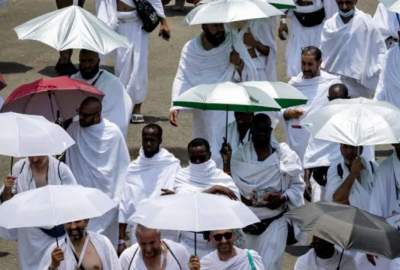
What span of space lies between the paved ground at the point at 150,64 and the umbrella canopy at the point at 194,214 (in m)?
5.61

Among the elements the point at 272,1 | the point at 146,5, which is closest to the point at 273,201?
the point at 272,1

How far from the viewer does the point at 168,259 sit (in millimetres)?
9734

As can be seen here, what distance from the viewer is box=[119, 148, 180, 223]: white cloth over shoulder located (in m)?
11.5

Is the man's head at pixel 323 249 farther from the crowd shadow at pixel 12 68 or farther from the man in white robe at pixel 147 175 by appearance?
the crowd shadow at pixel 12 68

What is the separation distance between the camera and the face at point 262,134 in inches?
448

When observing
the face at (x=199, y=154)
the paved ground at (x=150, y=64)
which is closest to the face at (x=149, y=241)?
the face at (x=199, y=154)

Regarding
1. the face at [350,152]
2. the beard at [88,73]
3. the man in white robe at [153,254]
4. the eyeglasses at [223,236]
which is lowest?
the man in white robe at [153,254]

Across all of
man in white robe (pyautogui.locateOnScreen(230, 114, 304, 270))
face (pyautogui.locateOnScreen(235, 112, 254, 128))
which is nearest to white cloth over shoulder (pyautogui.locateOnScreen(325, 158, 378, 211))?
man in white robe (pyautogui.locateOnScreen(230, 114, 304, 270))

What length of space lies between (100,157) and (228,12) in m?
1.97

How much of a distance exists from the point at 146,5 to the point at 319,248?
6.14 m

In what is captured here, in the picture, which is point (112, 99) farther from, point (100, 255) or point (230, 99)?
point (100, 255)

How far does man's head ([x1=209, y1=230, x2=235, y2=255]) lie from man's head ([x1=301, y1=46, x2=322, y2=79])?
4011 millimetres

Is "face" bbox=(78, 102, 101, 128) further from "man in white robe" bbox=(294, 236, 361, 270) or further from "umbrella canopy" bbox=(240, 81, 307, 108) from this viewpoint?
"man in white robe" bbox=(294, 236, 361, 270)

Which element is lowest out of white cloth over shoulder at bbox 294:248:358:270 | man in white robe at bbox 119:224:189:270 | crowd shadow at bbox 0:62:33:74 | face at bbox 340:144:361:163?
white cloth over shoulder at bbox 294:248:358:270
